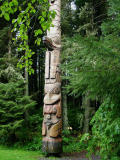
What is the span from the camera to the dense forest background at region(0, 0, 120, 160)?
2.08 meters

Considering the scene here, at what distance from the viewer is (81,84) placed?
87.4 inches

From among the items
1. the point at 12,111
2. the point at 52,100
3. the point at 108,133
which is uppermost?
the point at 108,133

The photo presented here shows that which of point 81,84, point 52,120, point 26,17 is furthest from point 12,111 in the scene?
point 81,84

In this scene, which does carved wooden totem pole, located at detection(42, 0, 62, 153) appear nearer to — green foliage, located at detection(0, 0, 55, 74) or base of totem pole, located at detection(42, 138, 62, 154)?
base of totem pole, located at detection(42, 138, 62, 154)

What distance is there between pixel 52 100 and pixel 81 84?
4.77 meters

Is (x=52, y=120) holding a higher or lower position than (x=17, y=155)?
higher

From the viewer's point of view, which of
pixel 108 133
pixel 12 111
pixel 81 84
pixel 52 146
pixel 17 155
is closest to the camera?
pixel 81 84

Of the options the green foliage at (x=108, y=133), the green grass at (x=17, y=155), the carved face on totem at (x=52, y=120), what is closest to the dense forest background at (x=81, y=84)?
the green foliage at (x=108, y=133)

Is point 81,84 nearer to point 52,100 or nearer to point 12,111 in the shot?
point 52,100

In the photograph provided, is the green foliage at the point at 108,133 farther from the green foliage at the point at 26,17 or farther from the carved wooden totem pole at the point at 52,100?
the carved wooden totem pole at the point at 52,100

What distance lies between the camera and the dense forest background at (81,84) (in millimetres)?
2080

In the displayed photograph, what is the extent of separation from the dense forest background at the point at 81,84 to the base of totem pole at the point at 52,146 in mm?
1017

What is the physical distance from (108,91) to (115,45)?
54 cm

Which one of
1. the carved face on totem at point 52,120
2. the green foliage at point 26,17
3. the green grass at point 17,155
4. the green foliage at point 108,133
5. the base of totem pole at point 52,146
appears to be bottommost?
the green grass at point 17,155
